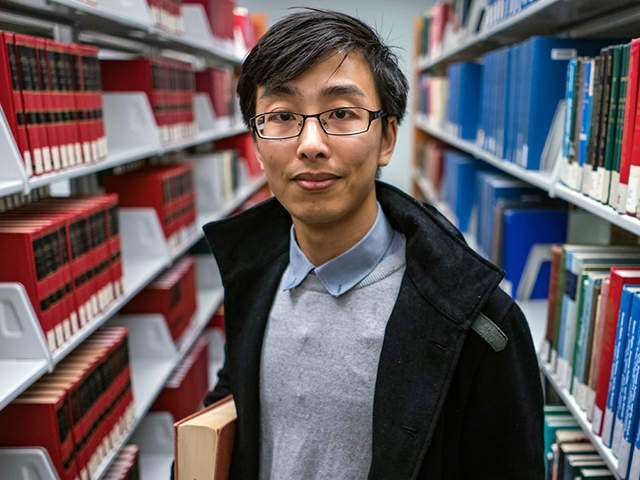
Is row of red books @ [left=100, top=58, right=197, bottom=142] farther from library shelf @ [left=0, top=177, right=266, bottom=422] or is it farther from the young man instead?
the young man

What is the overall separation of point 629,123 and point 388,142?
484 mm

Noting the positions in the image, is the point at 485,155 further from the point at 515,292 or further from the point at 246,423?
the point at 246,423

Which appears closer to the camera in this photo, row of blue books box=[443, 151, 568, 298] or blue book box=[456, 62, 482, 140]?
row of blue books box=[443, 151, 568, 298]

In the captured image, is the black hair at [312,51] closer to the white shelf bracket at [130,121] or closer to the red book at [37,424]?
the red book at [37,424]

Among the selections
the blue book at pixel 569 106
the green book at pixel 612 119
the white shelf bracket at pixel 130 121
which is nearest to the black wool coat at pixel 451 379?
the green book at pixel 612 119

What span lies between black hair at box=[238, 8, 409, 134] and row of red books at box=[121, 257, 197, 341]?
1380 mm

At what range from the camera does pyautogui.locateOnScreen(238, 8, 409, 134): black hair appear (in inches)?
41.8

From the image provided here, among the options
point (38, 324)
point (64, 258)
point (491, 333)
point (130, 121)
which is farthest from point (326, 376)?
point (130, 121)

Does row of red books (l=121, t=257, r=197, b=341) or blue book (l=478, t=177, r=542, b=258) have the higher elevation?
blue book (l=478, t=177, r=542, b=258)

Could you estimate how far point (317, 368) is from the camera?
1.14 meters

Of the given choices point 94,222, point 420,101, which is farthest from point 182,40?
point 420,101

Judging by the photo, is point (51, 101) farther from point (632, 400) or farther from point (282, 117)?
point (632, 400)

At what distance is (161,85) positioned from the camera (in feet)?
7.96

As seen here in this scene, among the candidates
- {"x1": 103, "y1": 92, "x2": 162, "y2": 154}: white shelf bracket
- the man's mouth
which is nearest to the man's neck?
the man's mouth
